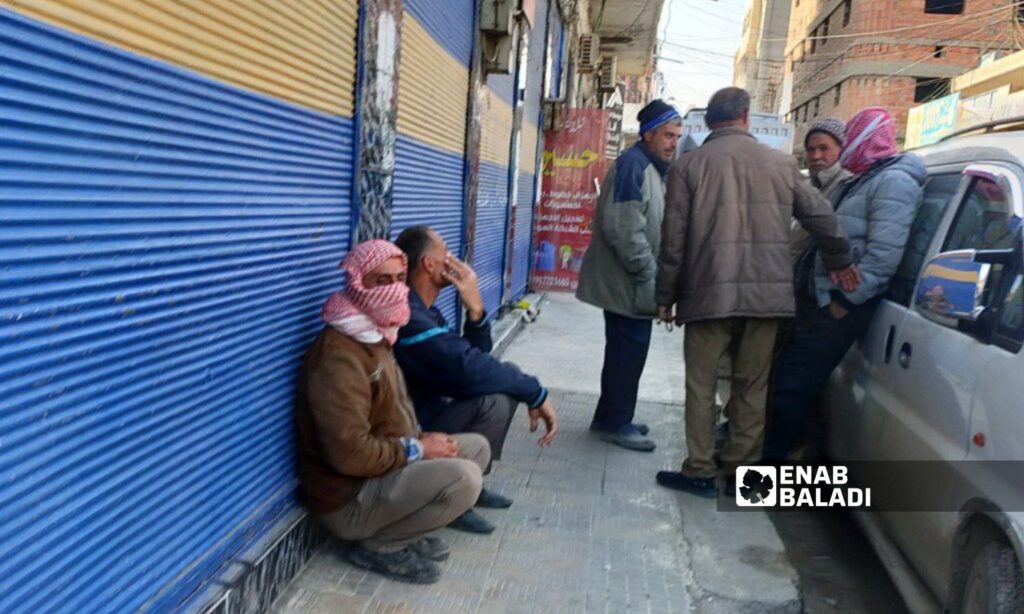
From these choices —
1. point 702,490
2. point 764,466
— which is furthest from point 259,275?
point 764,466

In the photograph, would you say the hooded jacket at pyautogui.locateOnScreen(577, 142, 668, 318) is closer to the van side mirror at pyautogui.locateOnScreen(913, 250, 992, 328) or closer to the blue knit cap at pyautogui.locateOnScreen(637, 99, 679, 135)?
the blue knit cap at pyautogui.locateOnScreen(637, 99, 679, 135)

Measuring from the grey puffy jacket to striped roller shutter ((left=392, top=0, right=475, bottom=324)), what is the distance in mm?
2264

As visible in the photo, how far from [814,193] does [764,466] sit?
1448 millimetres

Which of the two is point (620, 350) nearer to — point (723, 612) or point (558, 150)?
point (723, 612)

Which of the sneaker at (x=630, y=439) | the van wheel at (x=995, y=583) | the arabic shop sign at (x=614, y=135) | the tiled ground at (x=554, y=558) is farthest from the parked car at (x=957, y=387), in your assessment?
the arabic shop sign at (x=614, y=135)

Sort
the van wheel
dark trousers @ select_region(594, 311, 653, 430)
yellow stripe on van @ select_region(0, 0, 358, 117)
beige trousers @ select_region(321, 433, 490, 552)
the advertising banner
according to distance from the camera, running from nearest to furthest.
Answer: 1. yellow stripe on van @ select_region(0, 0, 358, 117)
2. the van wheel
3. beige trousers @ select_region(321, 433, 490, 552)
4. dark trousers @ select_region(594, 311, 653, 430)
5. the advertising banner

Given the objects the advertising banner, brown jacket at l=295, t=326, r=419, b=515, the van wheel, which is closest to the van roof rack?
the van wheel

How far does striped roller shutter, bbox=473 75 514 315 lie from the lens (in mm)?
6701

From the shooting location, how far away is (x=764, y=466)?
163 inches

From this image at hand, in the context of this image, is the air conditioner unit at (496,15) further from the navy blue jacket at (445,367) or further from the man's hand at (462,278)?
the navy blue jacket at (445,367)

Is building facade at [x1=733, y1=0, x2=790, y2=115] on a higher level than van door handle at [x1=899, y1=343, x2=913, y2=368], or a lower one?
higher

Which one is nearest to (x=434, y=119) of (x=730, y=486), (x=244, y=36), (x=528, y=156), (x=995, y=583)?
(x=244, y=36)

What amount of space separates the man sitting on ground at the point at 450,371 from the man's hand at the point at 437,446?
0.30 meters

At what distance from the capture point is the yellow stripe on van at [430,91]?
4145 millimetres
